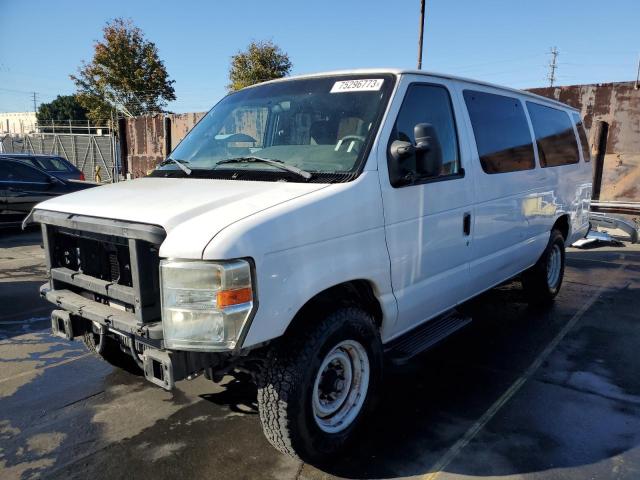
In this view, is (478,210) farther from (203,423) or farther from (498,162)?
(203,423)

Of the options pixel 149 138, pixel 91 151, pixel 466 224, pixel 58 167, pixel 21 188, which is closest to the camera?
pixel 466 224

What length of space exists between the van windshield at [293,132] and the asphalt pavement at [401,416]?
152 centimetres

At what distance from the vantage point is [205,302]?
228cm

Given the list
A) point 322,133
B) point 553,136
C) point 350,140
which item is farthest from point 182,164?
point 553,136

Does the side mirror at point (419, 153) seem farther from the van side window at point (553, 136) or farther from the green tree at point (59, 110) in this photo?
the green tree at point (59, 110)

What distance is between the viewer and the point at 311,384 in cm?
267

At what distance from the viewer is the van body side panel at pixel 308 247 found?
7.62ft

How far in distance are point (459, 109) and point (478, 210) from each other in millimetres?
813

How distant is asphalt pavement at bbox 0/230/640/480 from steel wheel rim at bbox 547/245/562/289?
894 mm

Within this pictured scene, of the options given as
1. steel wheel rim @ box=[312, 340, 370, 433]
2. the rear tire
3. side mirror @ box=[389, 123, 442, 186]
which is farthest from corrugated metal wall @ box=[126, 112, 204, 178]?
steel wheel rim @ box=[312, 340, 370, 433]

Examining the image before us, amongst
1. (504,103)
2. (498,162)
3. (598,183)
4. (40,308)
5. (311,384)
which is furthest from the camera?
(598,183)

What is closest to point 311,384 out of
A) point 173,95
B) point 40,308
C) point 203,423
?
point 203,423

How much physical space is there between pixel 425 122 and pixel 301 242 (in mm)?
1578

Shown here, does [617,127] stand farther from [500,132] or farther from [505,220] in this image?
[505,220]
